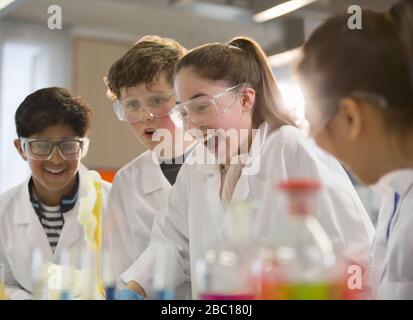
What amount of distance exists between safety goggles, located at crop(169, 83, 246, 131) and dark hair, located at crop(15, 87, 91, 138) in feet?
0.83

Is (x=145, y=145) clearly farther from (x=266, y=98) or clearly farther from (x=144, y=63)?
(x=266, y=98)

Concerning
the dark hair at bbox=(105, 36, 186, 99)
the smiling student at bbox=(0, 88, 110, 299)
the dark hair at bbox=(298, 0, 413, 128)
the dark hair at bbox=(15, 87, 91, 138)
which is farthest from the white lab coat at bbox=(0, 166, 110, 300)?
the dark hair at bbox=(298, 0, 413, 128)

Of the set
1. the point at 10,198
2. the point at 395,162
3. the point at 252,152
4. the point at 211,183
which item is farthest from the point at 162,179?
the point at 395,162

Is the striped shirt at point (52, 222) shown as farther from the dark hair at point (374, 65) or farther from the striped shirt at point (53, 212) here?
the dark hair at point (374, 65)

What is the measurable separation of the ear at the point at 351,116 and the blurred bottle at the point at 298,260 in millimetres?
149

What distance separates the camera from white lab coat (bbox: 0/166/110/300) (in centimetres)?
153

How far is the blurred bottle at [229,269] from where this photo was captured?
120 cm

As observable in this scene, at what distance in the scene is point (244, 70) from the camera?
1.50 metres

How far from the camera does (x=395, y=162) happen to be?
4.10ft

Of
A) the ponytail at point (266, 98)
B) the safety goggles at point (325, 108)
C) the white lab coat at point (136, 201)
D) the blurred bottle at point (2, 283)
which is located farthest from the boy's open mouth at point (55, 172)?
the safety goggles at point (325, 108)

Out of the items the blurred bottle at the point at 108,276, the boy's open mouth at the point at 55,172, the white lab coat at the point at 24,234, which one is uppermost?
the boy's open mouth at the point at 55,172

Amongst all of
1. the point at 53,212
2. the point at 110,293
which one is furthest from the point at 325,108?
the point at 53,212

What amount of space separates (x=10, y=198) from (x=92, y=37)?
17.2 inches
